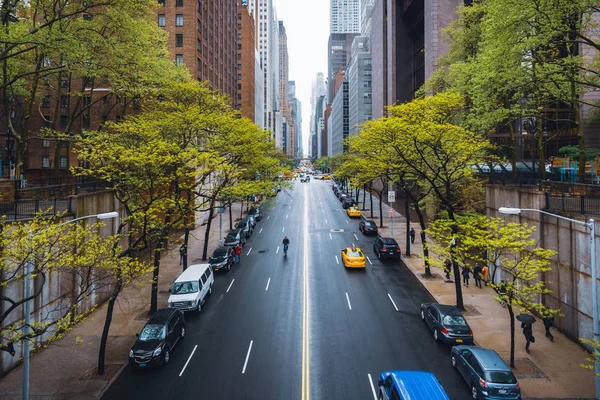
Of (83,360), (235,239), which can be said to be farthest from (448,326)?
(235,239)

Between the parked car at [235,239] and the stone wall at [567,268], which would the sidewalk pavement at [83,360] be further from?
the stone wall at [567,268]

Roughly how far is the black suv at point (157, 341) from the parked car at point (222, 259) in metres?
10.6

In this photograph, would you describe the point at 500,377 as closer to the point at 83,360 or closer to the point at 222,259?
the point at 83,360

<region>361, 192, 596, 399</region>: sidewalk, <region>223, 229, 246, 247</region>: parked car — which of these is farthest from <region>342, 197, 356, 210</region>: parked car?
<region>361, 192, 596, 399</region>: sidewalk

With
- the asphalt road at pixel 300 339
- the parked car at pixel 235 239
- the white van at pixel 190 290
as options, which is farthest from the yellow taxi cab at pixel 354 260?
the white van at pixel 190 290

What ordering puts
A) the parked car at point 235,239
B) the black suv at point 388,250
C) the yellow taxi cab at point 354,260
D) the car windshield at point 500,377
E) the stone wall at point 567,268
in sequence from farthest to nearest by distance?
the parked car at point 235,239 → the black suv at point 388,250 → the yellow taxi cab at point 354,260 → the stone wall at point 567,268 → the car windshield at point 500,377

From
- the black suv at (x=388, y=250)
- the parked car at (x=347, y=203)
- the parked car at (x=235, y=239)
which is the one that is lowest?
the black suv at (x=388, y=250)

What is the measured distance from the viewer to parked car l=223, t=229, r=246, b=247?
3297 centimetres

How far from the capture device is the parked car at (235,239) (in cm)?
3297

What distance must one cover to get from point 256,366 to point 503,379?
8539 mm

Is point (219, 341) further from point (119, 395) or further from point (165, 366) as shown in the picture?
point (119, 395)

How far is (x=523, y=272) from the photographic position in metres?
14.4

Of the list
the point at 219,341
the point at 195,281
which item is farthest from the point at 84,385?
the point at 195,281

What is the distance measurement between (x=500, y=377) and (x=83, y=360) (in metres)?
15.6
